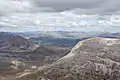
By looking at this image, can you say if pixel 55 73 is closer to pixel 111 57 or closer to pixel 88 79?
pixel 88 79

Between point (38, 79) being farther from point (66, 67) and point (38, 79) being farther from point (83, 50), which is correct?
point (83, 50)

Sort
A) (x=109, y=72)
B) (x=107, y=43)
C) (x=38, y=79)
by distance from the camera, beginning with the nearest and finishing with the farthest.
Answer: (x=109, y=72), (x=38, y=79), (x=107, y=43)

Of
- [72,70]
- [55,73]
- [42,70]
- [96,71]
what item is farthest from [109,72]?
[42,70]

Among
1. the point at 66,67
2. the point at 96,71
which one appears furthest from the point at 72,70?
the point at 96,71

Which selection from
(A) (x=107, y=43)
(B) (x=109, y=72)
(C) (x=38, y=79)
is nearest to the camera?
(B) (x=109, y=72)

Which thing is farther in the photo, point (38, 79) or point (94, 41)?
point (94, 41)

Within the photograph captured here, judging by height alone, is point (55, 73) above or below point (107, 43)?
below
